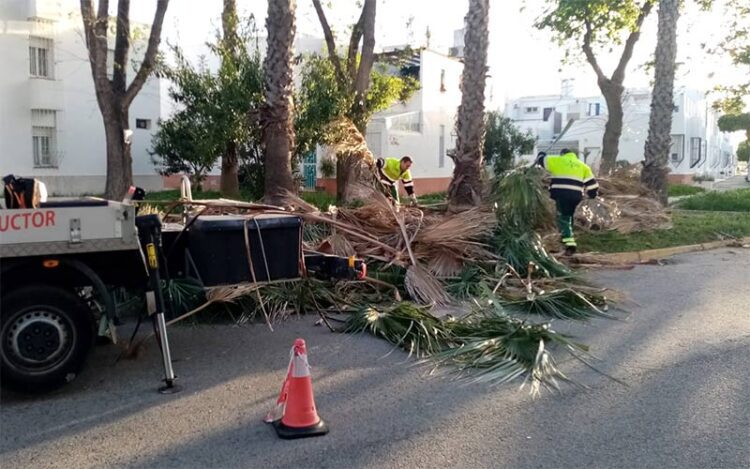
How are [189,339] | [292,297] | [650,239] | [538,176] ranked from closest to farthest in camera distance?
[189,339] → [292,297] → [538,176] → [650,239]

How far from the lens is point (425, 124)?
3272cm

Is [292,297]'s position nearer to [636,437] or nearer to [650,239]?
[636,437]

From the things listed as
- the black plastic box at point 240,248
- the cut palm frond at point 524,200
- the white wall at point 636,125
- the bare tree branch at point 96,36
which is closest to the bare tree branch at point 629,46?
the white wall at point 636,125

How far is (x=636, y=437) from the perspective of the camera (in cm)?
468

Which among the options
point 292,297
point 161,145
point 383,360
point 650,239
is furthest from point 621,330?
point 161,145

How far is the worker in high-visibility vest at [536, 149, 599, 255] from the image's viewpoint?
11562 millimetres

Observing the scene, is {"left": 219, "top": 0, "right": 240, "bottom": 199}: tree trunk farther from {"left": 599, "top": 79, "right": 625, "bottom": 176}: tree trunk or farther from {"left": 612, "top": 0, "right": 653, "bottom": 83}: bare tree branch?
{"left": 612, "top": 0, "right": 653, "bottom": 83}: bare tree branch

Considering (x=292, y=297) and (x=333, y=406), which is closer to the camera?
(x=333, y=406)

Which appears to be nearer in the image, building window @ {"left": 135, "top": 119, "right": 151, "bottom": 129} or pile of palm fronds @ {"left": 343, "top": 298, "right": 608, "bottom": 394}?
pile of palm fronds @ {"left": 343, "top": 298, "right": 608, "bottom": 394}

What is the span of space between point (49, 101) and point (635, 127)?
36277mm

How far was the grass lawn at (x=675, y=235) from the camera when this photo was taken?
12.8 m

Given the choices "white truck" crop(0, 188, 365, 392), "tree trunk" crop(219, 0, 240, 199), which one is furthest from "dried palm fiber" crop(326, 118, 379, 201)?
"white truck" crop(0, 188, 365, 392)

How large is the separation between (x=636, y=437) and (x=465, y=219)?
19.4 feet

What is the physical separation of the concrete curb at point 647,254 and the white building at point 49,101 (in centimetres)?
1907
